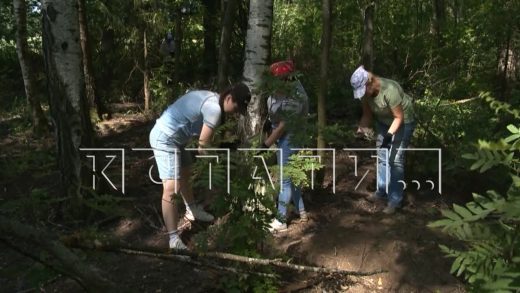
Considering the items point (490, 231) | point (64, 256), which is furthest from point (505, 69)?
point (64, 256)

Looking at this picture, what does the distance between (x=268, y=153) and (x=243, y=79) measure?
124cm

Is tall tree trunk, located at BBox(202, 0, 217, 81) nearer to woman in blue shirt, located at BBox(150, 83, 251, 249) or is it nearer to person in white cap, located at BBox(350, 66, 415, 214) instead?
person in white cap, located at BBox(350, 66, 415, 214)

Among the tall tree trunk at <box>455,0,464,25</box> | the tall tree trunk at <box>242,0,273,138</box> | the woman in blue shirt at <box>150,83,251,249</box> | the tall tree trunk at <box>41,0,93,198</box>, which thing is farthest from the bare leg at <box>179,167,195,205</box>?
the tall tree trunk at <box>455,0,464,25</box>

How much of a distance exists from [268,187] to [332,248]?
137 centimetres

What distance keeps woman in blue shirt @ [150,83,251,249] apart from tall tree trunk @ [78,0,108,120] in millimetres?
4577

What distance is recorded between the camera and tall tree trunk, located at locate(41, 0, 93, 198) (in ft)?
16.2

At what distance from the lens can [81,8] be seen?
28.7 feet

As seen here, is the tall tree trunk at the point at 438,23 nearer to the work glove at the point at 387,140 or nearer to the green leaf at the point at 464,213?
the work glove at the point at 387,140

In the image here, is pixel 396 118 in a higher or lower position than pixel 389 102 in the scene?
lower

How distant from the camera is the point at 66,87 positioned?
5.08 meters

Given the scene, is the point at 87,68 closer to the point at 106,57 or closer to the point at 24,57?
the point at 24,57

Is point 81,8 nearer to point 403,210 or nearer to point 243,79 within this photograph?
point 243,79

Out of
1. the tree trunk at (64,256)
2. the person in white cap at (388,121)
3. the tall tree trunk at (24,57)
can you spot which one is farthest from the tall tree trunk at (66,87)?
the tall tree trunk at (24,57)

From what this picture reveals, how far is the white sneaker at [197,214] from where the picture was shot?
5.10 metres
